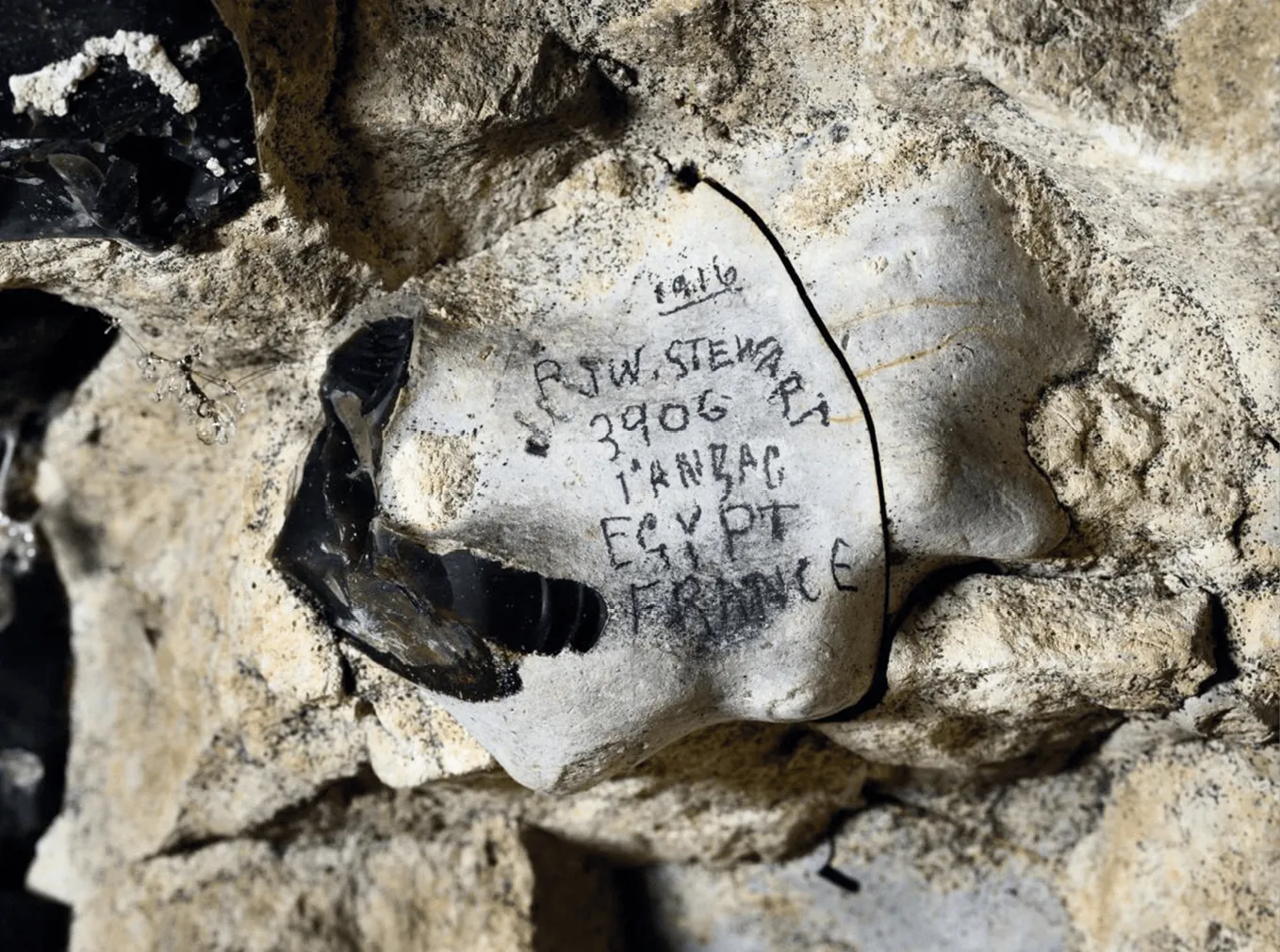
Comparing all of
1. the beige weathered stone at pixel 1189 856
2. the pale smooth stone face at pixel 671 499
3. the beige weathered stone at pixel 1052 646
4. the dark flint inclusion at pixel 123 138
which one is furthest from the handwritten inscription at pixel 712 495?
the beige weathered stone at pixel 1189 856

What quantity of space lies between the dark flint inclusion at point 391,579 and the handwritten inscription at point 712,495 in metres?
0.05

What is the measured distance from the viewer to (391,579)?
3.24 feet

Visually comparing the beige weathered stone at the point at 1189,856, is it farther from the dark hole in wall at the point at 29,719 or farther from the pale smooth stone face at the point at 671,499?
the dark hole in wall at the point at 29,719

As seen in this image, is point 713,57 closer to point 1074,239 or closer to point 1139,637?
point 1074,239

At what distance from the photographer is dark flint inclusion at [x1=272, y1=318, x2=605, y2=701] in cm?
96

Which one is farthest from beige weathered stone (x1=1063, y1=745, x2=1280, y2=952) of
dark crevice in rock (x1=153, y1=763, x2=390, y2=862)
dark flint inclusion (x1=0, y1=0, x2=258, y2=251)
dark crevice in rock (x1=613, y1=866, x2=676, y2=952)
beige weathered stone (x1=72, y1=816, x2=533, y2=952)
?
dark flint inclusion (x1=0, y1=0, x2=258, y2=251)

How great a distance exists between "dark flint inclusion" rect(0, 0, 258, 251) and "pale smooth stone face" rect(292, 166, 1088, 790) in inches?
7.5

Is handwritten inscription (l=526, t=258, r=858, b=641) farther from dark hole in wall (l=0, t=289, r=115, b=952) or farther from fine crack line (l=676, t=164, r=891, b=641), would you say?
dark hole in wall (l=0, t=289, r=115, b=952)

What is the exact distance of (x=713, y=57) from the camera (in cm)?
99

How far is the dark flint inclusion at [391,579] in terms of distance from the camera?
0.96 m

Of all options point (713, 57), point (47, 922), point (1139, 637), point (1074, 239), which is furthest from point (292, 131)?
point (47, 922)

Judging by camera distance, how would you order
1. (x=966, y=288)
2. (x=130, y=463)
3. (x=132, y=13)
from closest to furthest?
(x=132, y=13), (x=966, y=288), (x=130, y=463)

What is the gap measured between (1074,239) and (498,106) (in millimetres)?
408

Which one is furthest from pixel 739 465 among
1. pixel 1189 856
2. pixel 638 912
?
pixel 638 912
